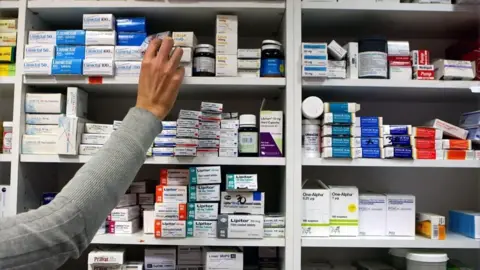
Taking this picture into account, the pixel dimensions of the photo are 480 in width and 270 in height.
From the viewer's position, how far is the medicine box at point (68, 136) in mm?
1369

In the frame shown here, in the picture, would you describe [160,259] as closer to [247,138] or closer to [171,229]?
[171,229]

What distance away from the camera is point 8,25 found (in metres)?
1.45

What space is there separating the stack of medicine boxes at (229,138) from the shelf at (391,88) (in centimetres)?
31

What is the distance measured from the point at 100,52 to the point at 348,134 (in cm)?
96

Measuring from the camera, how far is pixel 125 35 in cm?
143

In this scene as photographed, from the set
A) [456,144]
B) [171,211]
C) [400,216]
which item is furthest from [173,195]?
[456,144]

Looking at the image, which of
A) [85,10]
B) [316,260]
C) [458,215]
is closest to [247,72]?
[85,10]

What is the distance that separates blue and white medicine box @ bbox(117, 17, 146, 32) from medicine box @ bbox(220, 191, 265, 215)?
2.28ft

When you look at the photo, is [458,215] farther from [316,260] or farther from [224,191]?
[224,191]

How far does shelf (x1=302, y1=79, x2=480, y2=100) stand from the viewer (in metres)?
1.38

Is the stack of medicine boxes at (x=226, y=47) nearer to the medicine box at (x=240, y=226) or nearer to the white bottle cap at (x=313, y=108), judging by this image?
the white bottle cap at (x=313, y=108)

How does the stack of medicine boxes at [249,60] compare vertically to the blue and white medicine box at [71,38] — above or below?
below

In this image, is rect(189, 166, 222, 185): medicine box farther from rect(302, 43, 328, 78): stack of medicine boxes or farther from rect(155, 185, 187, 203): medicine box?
rect(302, 43, 328, 78): stack of medicine boxes

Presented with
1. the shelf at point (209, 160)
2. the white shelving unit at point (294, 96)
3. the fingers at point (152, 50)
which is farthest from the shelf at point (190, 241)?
the fingers at point (152, 50)
